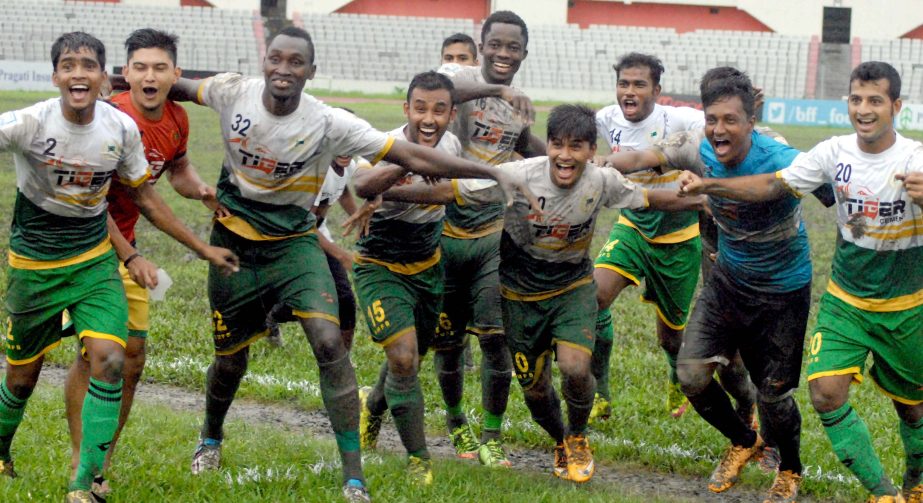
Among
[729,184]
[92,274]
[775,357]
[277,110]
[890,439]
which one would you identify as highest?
[277,110]

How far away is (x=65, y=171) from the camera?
18.5ft

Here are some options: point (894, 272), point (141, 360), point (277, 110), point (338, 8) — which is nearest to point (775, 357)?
point (894, 272)

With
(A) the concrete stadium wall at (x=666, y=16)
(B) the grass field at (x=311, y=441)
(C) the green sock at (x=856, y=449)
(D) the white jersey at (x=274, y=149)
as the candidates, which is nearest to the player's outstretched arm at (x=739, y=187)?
(C) the green sock at (x=856, y=449)

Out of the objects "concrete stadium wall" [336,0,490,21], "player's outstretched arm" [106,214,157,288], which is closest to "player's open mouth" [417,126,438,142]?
"player's outstretched arm" [106,214,157,288]

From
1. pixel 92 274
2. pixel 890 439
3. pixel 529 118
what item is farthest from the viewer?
pixel 890 439

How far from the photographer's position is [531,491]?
6.09 metres

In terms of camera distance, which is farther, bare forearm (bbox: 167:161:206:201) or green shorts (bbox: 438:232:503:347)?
green shorts (bbox: 438:232:503:347)

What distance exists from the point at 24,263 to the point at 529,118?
9.28ft

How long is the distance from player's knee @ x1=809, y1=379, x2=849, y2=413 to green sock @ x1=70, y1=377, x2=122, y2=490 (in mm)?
3479

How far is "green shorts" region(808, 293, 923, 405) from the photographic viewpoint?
5852mm

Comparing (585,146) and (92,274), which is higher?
(585,146)

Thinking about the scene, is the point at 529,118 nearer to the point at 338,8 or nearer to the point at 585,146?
the point at 585,146

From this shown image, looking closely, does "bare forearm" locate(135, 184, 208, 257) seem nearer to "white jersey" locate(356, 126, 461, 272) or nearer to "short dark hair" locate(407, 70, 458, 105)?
"white jersey" locate(356, 126, 461, 272)

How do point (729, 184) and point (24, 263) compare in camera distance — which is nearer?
point (24, 263)
